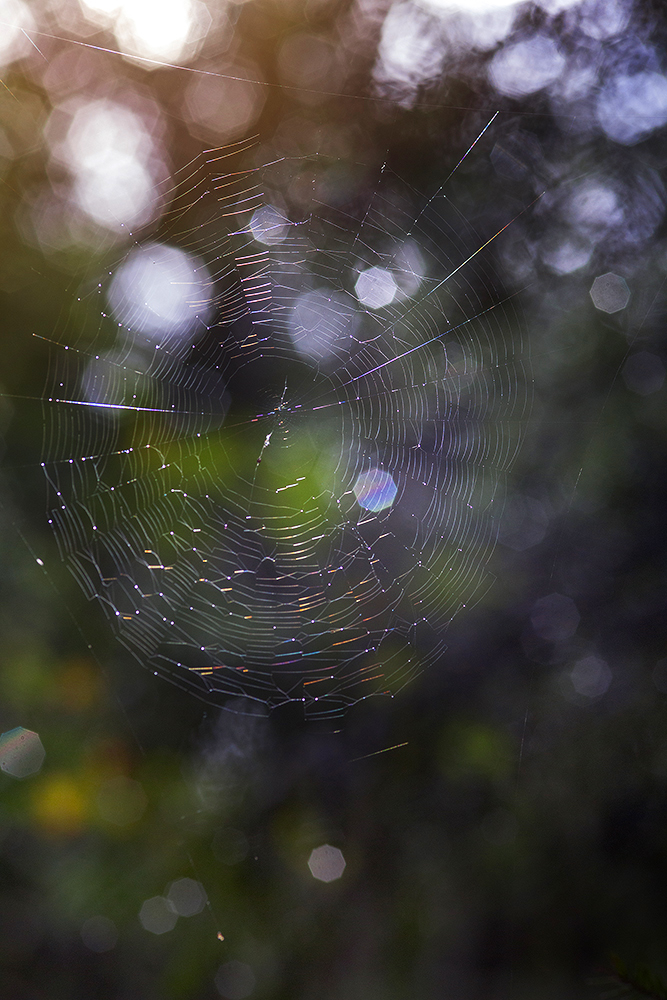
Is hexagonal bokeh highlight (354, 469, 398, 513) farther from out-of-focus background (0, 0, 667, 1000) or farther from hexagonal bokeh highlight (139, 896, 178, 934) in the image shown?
hexagonal bokeh highlight (139, 896, 178, 934)

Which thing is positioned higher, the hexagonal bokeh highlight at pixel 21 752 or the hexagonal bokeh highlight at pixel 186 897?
the hexagonal bokeh highlight at pixel 21 752

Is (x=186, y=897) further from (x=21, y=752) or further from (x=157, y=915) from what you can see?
(x=21, y=752)

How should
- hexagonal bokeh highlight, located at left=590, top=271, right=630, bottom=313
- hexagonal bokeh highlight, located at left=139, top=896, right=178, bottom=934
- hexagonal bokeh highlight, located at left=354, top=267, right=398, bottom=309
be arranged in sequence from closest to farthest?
hexagonal bokeh highlight, located at left=354, top=267, right=398, bottom=309 → hexagonal bokeh highlight, located at left=590, top=271, right=630, bottom=313 → hexagonal bokeh highlight, located at left=139, top=896, right=178, bottom=934

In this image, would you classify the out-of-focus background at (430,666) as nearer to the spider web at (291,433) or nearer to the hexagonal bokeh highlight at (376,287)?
the spider web at (291,433)

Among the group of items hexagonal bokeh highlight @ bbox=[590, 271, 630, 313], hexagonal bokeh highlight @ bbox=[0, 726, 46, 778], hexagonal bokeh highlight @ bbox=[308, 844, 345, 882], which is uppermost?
hexagonal bokeh highlight @ bbox=[590, 271, 630, 313]

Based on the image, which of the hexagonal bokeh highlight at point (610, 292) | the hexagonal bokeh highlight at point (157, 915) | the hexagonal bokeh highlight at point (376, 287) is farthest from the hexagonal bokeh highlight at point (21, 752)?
the hexagonal bokeh highlight at point (610, 292)

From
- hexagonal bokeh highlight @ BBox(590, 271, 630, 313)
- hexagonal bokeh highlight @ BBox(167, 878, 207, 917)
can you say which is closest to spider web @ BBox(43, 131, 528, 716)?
hexagonal bokeh highlight @ BBox(590, 271, 630, 313)
